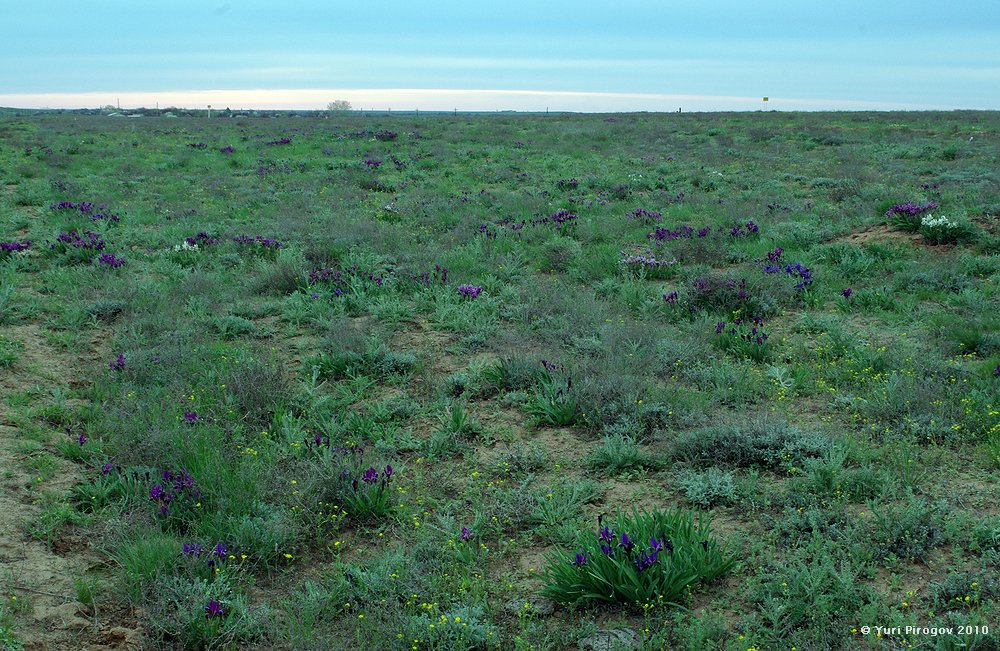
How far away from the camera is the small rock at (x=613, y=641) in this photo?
3.19 metres

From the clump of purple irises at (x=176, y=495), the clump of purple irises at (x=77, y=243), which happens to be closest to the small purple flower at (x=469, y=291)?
the clump of purple irises at (x=176, y=495)

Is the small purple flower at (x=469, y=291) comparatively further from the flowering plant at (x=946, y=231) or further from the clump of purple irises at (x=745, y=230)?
the flowering plant at (x=946, y=231)

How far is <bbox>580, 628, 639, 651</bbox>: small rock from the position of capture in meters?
3.19

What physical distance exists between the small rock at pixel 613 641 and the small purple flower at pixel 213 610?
69.5 inches

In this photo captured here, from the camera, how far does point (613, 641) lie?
325 centimetres

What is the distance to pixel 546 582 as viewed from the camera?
3.62 metres

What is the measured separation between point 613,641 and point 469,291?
5.85 m

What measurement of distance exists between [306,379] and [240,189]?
1289 cm

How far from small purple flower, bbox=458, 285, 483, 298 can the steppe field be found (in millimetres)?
200

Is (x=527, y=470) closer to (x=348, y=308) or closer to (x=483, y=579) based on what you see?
(x=483, y=579)

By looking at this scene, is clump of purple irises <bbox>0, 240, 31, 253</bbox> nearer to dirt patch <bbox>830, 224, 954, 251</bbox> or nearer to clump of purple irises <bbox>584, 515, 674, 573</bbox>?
clump of purple irises <bbox>584, 515, 674, 573</bbox>

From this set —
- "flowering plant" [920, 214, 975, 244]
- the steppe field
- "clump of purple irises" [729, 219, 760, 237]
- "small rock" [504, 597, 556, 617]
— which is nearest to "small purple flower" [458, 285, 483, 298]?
the steppe field

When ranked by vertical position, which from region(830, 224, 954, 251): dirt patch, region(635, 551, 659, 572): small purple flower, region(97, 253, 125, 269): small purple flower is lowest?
region(635, 551, 659, 572): small purple flower

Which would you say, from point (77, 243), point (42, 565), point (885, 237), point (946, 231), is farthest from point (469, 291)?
point (946, 231)
